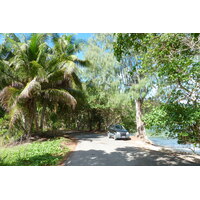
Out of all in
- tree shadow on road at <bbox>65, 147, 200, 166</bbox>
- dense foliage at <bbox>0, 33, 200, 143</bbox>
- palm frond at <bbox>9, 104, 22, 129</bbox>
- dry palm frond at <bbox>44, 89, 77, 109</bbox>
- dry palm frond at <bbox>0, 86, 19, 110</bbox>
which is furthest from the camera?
dry palm frond at <bbox>44, 89, 77, 109</bbox>

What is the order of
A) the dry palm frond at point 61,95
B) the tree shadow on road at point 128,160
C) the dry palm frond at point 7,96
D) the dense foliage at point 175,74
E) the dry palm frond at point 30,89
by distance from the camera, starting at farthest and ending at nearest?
the dry palm frond at point 61,95
the dry palm frond at point 7,96
the dry palm frond at point 30,89
the tree shadow on road at point 128,160
the dense foliage at point 175,74

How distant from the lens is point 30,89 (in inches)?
237

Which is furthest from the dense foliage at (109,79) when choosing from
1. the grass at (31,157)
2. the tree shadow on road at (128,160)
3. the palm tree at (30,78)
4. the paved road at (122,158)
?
the grass at (31,157)

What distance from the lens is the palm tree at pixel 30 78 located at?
242 inches

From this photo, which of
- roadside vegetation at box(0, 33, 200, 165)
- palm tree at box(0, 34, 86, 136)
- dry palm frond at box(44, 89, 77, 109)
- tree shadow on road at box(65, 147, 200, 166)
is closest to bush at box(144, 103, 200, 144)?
roadside vegetation at box(0, 33, 200, 165)

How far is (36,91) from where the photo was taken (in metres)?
6.62

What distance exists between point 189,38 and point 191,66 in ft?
3.14

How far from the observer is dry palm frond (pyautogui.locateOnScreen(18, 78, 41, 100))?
5.86m

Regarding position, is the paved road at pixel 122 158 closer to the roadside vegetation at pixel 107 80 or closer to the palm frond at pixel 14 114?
the roadside vegetation at pixel 107 80

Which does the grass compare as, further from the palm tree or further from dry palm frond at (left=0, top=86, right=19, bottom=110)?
dry palm frond at (left=0, top=86, right=19, bottom=110)

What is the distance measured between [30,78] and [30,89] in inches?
44.6

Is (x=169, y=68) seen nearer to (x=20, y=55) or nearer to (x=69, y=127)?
(x=20, y=55)

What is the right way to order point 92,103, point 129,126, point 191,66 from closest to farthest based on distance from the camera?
point 191,66 → point 92,103 → point 129,126

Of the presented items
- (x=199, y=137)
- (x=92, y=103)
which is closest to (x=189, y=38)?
(x=199, y=137)
